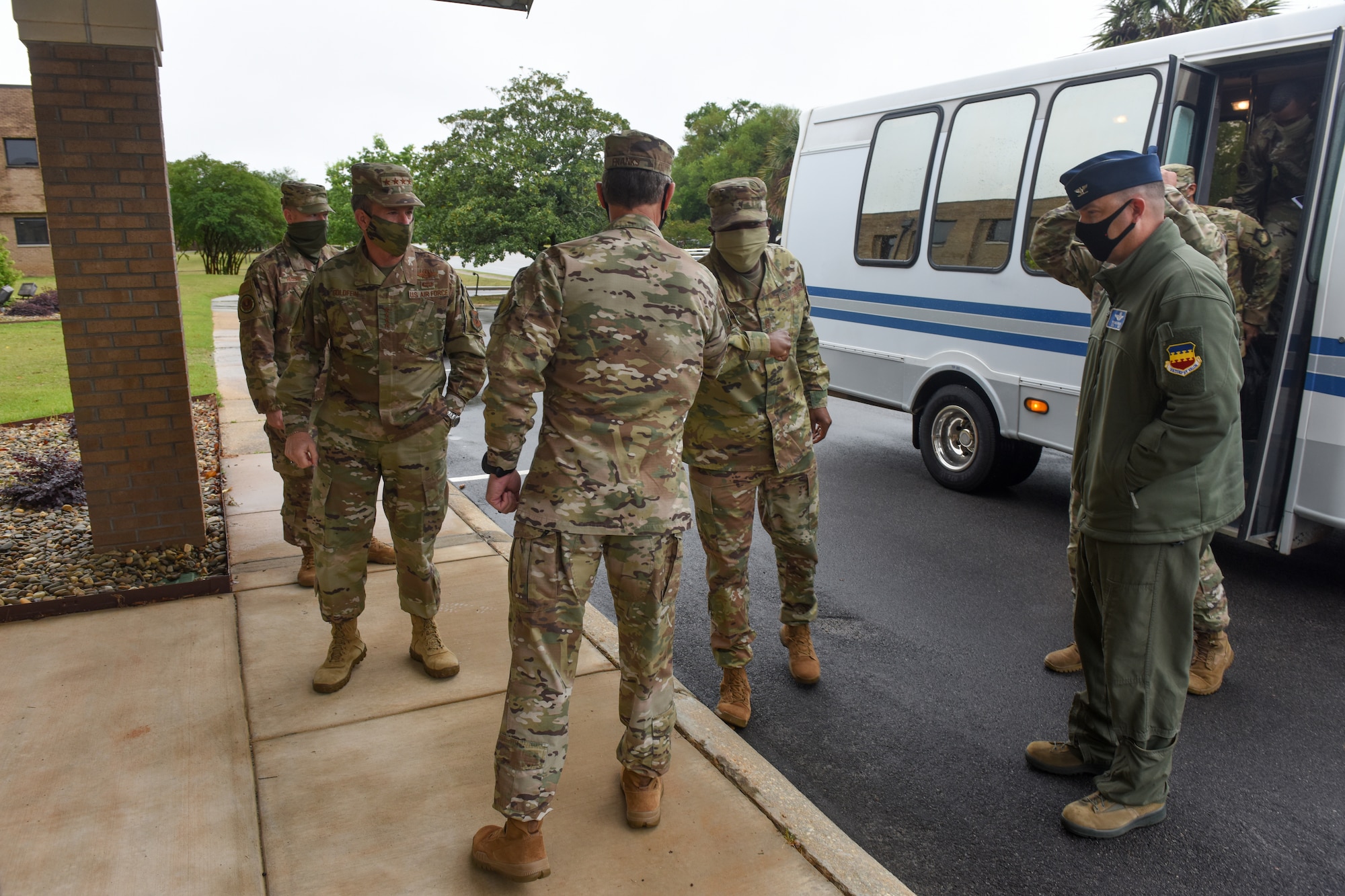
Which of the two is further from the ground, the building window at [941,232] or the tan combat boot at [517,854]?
the building window at [941,232]

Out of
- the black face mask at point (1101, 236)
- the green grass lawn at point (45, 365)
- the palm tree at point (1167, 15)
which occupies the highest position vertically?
the palm tree at point (1167, 15)

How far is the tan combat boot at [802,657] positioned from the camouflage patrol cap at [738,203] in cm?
173

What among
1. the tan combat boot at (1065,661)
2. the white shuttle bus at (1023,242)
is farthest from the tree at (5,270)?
→ the tan combat boot at (1065,661)

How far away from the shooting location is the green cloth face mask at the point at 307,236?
4445mm

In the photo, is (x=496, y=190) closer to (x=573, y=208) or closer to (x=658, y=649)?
(x=573, y=208)

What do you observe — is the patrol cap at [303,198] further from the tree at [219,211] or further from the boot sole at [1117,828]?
the tree at [219,211]

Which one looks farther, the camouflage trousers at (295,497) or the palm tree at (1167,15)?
the palm tree at (1167,15)

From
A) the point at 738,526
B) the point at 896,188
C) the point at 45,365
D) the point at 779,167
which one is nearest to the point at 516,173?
the point at 779,167

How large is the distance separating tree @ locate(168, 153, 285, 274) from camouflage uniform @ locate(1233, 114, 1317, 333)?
161 feet

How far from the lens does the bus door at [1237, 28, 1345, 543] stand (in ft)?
14.4

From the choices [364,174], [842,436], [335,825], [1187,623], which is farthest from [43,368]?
[1187,623]

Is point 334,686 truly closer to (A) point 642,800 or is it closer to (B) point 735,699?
(A) point 642,800

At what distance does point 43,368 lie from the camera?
12.6 meters

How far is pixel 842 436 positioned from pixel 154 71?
6.43 meters
